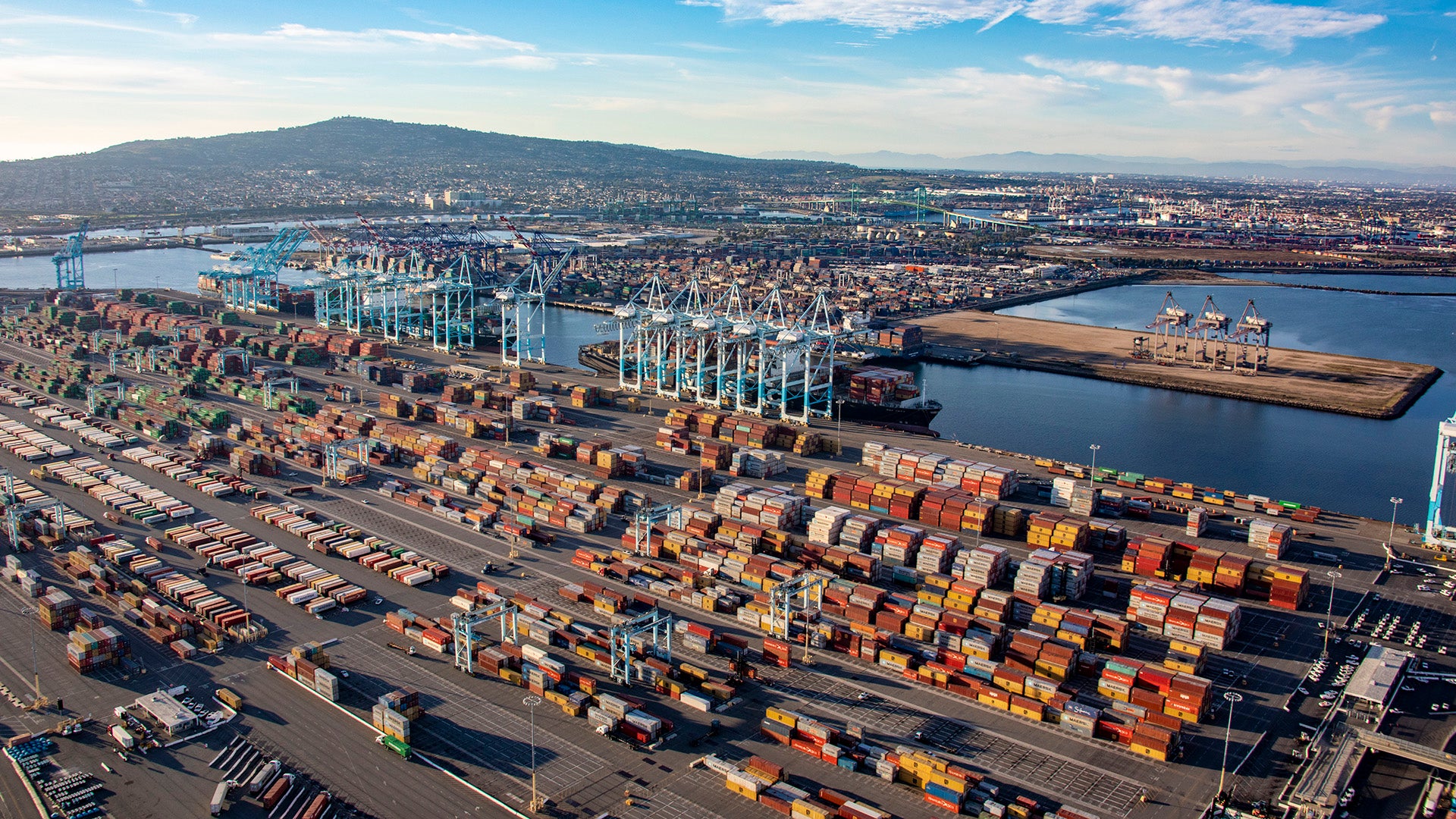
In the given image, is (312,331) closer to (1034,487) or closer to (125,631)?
(125,631)

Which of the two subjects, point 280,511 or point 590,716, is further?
point 280,511

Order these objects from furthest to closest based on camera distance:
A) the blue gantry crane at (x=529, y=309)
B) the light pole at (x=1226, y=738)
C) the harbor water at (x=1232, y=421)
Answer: the blue gantry crane at (x=529, y=309), the harbor water at (x=1232, y=421), the light pole at (x=1226, y=738)

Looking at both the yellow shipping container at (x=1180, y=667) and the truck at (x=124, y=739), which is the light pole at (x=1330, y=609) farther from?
the truck at (x=124, y=739)

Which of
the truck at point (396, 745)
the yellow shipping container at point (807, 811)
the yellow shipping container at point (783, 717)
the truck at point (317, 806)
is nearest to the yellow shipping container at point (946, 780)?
the yellow shipping container at point (807, 811)

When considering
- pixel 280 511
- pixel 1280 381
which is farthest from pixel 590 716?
pixel 1280 381

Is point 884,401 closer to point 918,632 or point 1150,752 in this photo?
point 918,632

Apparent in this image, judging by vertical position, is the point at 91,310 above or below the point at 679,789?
above
